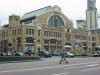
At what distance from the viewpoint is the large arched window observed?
9607 cm

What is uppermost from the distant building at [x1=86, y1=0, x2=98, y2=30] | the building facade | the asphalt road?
the distant building at [x1=86, y1=0, x2=98, y2=30]

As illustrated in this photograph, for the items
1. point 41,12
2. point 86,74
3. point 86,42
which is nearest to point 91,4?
point 86,42

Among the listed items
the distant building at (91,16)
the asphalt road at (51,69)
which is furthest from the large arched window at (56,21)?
the asphalt road at (51,69)

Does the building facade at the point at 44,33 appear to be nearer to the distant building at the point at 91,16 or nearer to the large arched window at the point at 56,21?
the large arched window at the point at 56,21

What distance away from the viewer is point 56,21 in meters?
98.1

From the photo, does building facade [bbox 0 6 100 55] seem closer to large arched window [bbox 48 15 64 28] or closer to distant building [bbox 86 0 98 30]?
large arched window [bbox 48 15 64 28]

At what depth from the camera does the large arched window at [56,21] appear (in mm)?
96075

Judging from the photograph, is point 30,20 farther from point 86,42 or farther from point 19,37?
point 86,42

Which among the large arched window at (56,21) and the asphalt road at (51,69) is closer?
the asphalt road at (51,69)

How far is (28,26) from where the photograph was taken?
81875mm

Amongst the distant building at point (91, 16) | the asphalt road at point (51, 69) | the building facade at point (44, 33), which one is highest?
the distant building at point (91, 16)

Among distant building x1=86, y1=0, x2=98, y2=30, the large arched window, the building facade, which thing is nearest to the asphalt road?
the building facade

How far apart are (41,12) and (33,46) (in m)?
19.8

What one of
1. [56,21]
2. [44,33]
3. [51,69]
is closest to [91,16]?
[56,21]
